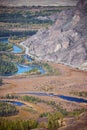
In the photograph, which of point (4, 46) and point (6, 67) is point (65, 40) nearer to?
→ point (4, 46)

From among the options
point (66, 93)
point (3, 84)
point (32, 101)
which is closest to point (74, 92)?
point (66, 93)

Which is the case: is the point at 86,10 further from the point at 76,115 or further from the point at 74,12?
the point at 76,115

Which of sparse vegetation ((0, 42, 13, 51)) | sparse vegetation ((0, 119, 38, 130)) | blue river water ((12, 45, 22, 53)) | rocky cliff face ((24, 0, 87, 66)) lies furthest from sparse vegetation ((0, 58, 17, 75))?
sparse vegetation ((0, 119, 38, 130))

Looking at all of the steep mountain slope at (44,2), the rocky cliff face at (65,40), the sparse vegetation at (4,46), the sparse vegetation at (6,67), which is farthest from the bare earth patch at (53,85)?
the steep mountain slope at (44,2)

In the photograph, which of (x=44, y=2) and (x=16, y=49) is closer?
(x=44, y=2)

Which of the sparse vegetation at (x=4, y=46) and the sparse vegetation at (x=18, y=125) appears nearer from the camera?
the sparse vegetation at (x=18, y=125)

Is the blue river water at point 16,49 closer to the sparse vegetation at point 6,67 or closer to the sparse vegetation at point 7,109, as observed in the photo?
the sparse vegetation at point 6,67

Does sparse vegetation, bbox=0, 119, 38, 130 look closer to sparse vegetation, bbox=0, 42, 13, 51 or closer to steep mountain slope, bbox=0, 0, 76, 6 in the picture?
sparse vegetation, bbox=0, 42, 13, 51

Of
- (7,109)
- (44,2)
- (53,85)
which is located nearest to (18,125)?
(7,109)
